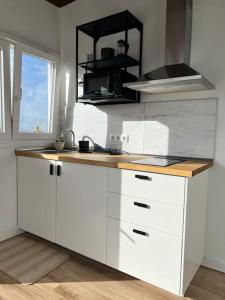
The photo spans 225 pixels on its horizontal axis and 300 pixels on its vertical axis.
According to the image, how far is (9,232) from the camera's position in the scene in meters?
2.32

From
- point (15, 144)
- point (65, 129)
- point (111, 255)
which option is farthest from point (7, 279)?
point (65, 129)

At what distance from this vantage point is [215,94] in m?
1.84

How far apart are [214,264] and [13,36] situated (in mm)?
2787

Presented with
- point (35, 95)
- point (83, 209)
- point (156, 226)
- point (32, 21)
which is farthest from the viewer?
point (35, 95)

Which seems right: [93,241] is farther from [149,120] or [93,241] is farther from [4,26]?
[4,26]

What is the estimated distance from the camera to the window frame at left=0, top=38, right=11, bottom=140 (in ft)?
7.16

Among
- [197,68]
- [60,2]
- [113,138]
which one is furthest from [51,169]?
[60,2]

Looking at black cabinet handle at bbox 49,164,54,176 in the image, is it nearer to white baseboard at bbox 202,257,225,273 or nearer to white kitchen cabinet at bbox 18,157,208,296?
white kitchen cabinet at bbox 18,157,208,296

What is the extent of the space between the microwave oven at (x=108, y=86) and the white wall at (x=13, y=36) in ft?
2.69

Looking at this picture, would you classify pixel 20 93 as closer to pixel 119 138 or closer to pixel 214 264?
pixel 119 138

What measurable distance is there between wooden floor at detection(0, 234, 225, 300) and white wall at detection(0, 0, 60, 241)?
2.21 feet

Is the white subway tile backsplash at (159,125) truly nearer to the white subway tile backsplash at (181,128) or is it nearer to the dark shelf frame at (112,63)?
the white subway tile backsplash at (181,128)

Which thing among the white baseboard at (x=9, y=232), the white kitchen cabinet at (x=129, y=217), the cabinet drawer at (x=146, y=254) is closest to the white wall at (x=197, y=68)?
the white kitchen cabinet at (x=129, y=217)

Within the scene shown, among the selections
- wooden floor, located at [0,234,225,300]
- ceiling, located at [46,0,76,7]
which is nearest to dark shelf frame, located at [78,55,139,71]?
ceiling, located at [46,0,76,7]
